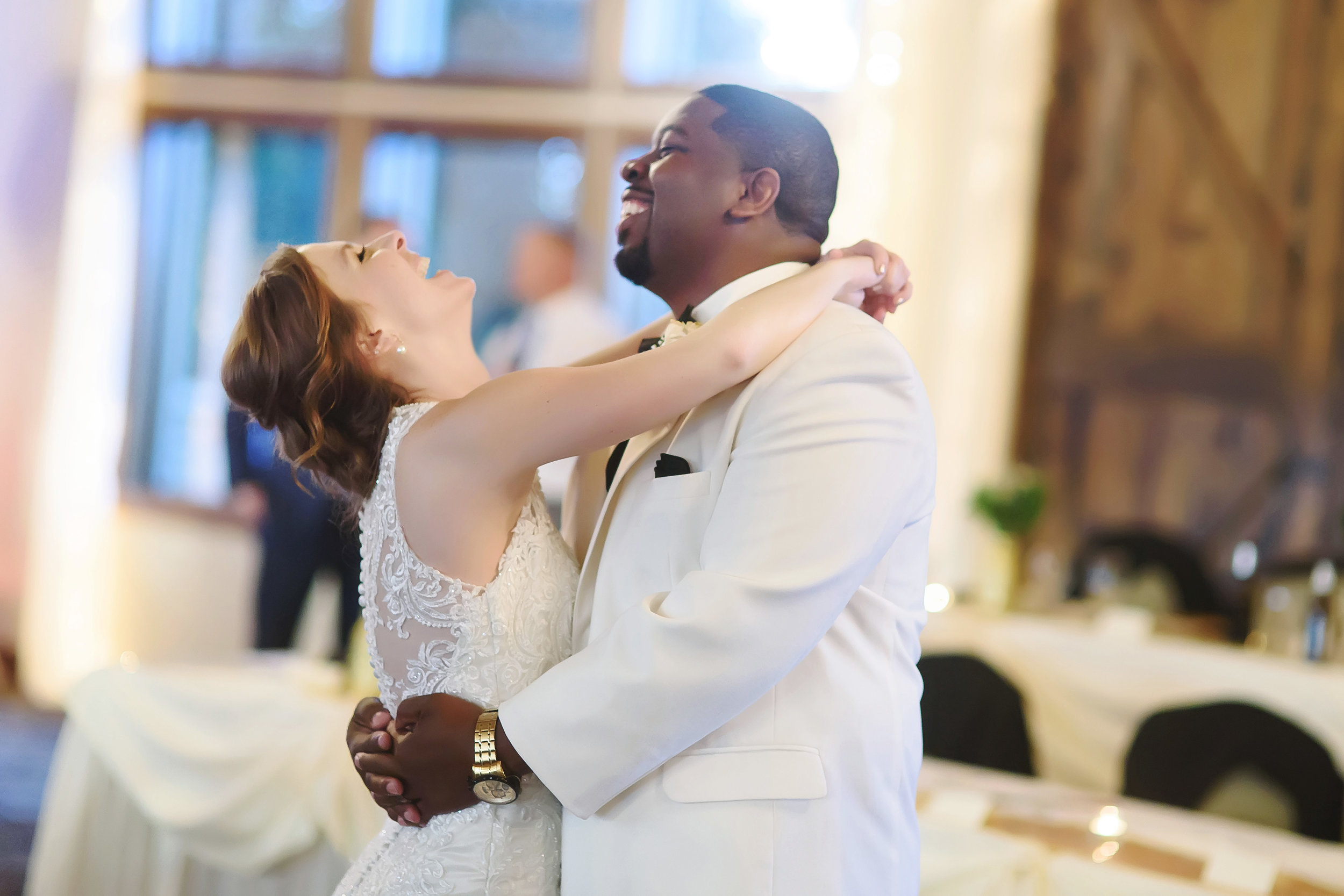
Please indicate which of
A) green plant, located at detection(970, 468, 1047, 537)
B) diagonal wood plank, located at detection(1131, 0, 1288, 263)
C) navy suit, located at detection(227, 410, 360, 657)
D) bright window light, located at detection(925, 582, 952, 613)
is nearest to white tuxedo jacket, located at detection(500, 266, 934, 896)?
bright window light, located at detection(925, 582, 952, 613)

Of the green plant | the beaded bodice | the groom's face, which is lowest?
the green plant

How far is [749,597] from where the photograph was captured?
1195mm

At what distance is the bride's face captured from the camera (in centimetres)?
156

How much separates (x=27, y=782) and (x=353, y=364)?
8.61 feet

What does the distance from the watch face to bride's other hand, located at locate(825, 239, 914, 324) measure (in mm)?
776

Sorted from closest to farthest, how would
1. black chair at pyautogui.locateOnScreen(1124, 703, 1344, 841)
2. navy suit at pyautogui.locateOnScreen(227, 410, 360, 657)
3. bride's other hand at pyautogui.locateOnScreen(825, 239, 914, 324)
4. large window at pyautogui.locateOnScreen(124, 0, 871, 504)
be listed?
bride's other hand at pyautogui.locateOnScreen(825, 239, 914, 324)
black chair at pyautogui.locateOnScreen(1124, 703, 1344, 841)
navy suit at pyautogui.locateOnScreen(227, 410, 360, 657)
large window at pyautogui.locateOnScreen(124, 0, 871, 504)

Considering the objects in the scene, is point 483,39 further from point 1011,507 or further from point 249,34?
point 1011,507

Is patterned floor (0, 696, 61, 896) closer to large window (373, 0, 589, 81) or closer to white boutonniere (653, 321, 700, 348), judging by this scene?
white boutonniere (653, 321, 700, 348)

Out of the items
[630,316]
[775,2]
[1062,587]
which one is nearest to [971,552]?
[1062,587]

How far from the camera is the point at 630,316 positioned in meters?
6.34

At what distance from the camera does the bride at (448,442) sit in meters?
1.35

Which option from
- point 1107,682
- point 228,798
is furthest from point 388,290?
point 1107,682

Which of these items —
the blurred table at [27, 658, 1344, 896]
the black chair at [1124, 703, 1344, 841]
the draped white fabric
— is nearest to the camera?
the blurred table at [27, 658, 1344, 896]

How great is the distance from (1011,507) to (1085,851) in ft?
7.63
